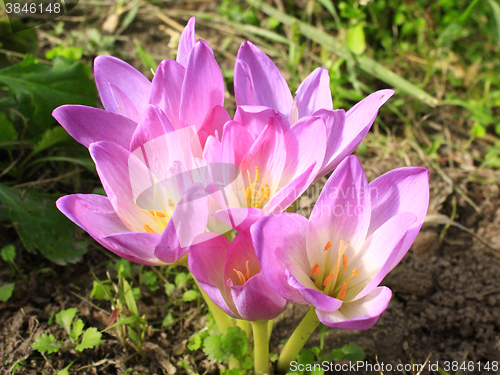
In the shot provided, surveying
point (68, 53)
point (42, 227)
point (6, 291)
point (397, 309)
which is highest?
point (68, 53)

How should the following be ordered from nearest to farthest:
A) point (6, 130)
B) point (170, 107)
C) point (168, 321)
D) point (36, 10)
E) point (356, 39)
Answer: point (170, 107)
point (168, 321)
point (6, 130)
point (356, 39)
point (36, 10)

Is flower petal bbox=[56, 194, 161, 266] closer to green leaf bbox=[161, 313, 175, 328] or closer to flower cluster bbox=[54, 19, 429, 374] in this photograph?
flower cluster bbox=[54, 19, 429, 374]

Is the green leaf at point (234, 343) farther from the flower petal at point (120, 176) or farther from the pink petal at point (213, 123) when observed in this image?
the pink petal at point (213, 123)

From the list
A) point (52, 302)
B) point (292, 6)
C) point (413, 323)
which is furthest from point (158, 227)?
point (292, 6)

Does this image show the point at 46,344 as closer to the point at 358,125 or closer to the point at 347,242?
the point at 347,242

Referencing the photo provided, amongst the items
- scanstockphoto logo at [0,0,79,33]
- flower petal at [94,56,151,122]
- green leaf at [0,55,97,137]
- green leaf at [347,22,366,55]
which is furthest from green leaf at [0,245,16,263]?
green leaf at [347,22,366,55]

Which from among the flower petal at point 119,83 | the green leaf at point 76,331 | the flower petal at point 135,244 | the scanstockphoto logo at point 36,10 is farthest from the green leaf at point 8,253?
the scanstockphoto logo at point 36,10

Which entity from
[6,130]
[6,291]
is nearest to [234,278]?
[6,291]
